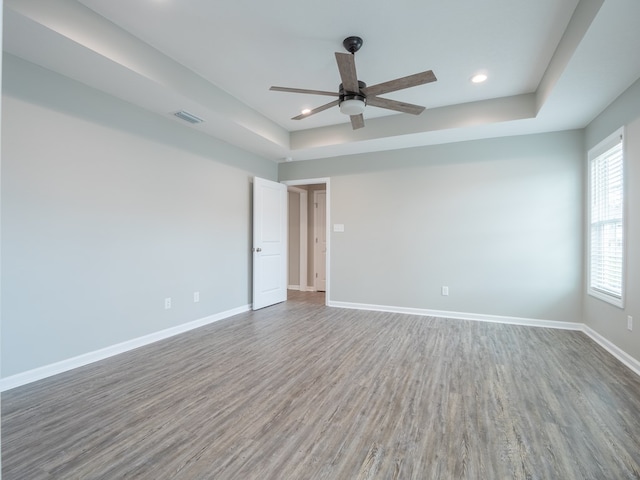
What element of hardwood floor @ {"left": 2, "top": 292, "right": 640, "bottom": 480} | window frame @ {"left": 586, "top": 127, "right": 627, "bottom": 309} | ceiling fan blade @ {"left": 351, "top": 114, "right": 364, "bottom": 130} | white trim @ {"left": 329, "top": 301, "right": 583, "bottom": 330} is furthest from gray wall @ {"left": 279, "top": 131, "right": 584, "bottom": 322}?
ceiling fan blade @ {"left": 351, "top": 114, "right": 364, "bottom": 130}

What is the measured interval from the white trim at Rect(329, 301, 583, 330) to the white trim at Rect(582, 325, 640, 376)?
244 mm

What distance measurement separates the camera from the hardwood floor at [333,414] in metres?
1.75

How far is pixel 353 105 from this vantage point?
2848 mm

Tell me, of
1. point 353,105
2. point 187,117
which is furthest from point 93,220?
point 353,105

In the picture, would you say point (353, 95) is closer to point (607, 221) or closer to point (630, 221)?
point (630, 221)

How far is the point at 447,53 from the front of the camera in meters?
2.99

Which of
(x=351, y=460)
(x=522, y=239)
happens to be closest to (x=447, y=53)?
(x=522, y=239)

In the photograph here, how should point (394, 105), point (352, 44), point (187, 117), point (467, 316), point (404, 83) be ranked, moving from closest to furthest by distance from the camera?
point (404, 83), point (352, 44), point (394, 105), point (187, 117), point (467, 316)

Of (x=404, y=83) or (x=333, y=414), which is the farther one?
(x=404, y=83)

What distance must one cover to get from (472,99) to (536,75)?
0.70 metres

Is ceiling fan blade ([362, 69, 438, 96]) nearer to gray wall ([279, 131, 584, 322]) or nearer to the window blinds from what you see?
the window blinds

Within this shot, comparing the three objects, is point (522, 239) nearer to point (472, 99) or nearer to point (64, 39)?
point (472, 99)

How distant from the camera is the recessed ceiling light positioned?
11.0 ft

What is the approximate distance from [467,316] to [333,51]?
3.77 metres
